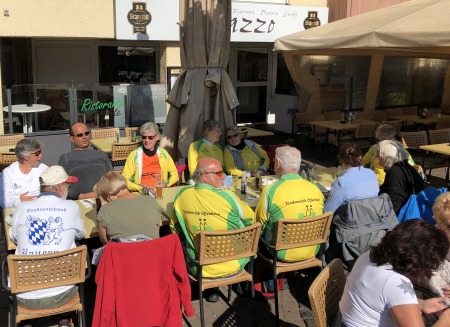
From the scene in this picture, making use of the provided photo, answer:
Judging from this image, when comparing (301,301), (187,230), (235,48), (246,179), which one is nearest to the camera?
(187,230)

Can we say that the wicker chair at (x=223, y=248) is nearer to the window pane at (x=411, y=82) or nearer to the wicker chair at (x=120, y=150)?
the wicker chair at (x=120, y=150)

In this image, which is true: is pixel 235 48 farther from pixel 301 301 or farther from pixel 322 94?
pixel 301 301

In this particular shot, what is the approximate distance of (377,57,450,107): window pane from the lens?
1432cm

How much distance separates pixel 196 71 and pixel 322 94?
8018 millimetres

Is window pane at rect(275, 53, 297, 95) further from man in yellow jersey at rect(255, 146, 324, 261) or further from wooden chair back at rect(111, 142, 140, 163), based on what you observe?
man in yellow jersey at rect(255, 146, 324, 261)

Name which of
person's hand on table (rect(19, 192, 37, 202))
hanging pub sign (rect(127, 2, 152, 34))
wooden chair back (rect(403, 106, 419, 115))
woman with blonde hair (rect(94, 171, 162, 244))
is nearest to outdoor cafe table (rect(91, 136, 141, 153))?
person's hand on table (rect(19, 192, 37, 202))

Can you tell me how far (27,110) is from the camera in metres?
8.98

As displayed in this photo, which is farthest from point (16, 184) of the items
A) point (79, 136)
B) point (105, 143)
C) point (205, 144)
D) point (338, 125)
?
point (338, 125)

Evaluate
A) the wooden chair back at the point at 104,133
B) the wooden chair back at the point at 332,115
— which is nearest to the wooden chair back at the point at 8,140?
the wooden chair back at the point at 104,133

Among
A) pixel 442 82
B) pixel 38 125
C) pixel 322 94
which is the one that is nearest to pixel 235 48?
pixel 322 94

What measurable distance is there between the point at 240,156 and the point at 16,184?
2.62 m

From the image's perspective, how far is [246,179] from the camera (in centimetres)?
581

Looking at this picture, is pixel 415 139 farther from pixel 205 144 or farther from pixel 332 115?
pixel 205 144

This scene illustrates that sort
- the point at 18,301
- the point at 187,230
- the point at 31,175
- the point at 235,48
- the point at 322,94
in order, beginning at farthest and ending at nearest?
the point at 235,48, the point at 322,94, the point at 31,175, the point at 187,230, the point at 18,301
